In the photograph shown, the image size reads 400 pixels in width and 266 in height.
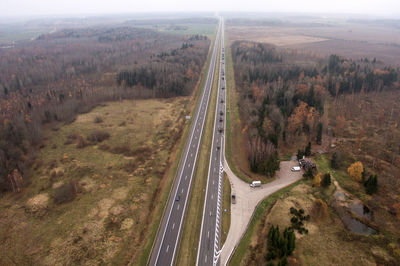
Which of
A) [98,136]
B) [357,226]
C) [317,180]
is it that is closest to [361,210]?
[357,226]

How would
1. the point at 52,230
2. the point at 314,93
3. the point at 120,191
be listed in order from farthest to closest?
the point at 314,93 → the point at 120,191 → the point at 52,230

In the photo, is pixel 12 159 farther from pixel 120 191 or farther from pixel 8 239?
pixel 120 191

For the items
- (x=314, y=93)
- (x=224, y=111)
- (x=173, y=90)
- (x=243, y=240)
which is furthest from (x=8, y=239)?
(x=314, y=93)

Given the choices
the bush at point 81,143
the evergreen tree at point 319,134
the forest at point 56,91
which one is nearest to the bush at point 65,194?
the forest at point 56,91

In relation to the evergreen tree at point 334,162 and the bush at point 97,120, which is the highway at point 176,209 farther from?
the bush at point 97,120

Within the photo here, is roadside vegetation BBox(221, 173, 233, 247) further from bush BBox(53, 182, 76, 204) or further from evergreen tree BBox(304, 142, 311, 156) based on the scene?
bush BBox(53, 182, 76, 204)

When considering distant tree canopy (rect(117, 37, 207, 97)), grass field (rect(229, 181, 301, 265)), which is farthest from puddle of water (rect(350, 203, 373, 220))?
distant tree canopy (rect(117, 37, 207, 97))
